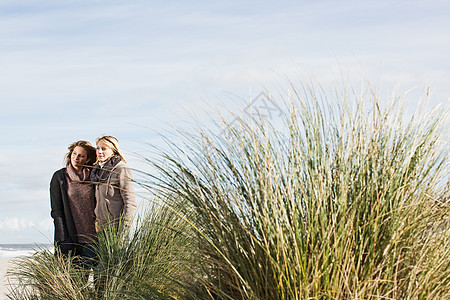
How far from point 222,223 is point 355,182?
71cm

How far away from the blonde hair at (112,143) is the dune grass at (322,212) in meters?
1.64

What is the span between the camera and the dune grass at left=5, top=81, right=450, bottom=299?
2.44 m

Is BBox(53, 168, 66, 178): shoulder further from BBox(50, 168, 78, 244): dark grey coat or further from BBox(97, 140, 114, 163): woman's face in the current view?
BBox(97, 140, 114, 163): woman's face

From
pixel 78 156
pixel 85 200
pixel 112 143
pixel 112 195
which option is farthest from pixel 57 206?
pixel 112 143

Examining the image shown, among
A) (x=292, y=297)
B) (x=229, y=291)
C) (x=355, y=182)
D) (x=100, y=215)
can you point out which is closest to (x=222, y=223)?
(x=229, y=291)

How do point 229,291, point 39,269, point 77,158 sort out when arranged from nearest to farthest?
point 229,291, point 39,269, point 77,158

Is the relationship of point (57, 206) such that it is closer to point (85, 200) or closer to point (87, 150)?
point (85, 200)

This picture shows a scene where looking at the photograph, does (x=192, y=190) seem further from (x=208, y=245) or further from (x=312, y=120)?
(x=312, y=120)

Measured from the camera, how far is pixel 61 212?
4.81 meters

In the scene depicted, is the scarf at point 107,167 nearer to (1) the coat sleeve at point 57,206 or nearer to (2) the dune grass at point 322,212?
(1) the coat sleeve at point 57,206

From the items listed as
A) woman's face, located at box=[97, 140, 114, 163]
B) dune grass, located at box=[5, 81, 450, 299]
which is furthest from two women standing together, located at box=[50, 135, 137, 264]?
dune grass, located at box=[5, 81, 450, 299]

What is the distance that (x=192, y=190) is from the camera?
9.21 feet

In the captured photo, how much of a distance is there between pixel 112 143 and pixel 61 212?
84 centimetres

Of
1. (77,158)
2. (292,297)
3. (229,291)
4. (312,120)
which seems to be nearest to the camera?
(292,297)
